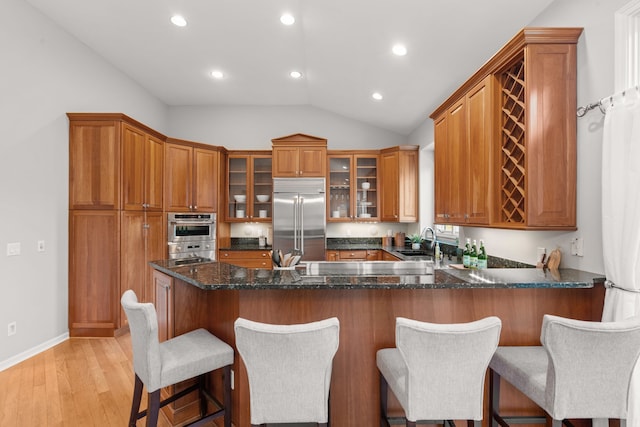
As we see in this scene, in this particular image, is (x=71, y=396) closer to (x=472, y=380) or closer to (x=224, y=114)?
(x=472, y=380)

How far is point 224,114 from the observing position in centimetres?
559

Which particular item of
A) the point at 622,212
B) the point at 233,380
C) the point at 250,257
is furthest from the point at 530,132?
the point at 250,257

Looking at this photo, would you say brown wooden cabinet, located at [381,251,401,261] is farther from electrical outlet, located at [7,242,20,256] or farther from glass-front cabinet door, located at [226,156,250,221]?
electrical outlet, located at [7,242,20,256]

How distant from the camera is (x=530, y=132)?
6.46ft

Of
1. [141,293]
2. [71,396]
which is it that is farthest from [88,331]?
[71,396]

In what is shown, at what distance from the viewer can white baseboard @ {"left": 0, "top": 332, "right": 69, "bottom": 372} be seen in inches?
110

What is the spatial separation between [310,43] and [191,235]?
10.3 ft

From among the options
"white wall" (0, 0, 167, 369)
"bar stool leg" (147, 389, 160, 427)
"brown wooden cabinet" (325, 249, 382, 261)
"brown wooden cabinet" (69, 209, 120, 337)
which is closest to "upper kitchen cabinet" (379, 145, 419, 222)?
"brown wooden cabinet" (325, 249, 382, 261)

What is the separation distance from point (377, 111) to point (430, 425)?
4200mm

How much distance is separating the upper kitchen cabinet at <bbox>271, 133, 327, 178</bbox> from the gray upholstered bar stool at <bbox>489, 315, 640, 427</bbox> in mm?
4047

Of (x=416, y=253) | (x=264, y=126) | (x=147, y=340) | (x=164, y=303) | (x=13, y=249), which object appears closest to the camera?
(x=147, y=340)

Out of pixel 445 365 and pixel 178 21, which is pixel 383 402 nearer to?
pixel 445 365

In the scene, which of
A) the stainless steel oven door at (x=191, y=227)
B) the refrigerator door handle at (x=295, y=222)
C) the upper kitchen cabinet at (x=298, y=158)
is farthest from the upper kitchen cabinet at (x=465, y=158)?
the stainless steel oven door at (x=191, y=227)

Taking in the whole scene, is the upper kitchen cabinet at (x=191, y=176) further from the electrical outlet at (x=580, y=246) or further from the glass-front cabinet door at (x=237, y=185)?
the electrical outlet at (x=580, y=246)
